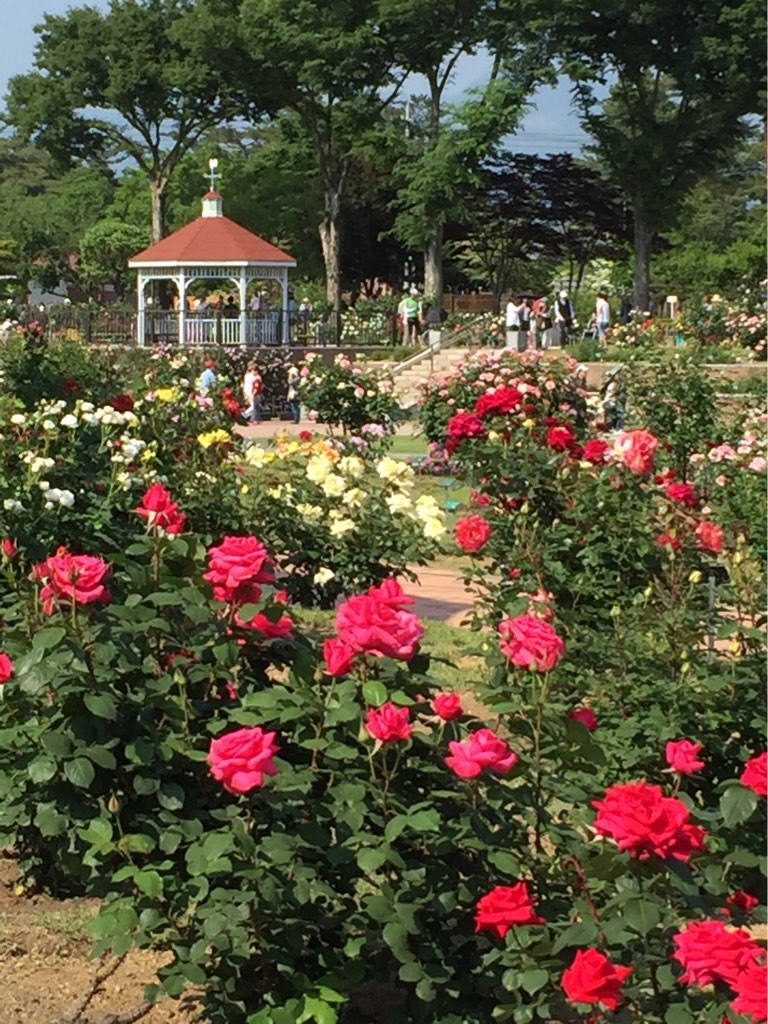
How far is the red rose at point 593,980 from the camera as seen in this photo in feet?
7.20

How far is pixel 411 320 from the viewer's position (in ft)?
113

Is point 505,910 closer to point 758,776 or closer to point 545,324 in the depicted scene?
point 758,776

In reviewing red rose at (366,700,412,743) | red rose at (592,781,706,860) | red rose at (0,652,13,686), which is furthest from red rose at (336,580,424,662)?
red rose at (0,652,13,686)

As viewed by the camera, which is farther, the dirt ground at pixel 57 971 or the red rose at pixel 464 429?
the red rose at pixel 464 429

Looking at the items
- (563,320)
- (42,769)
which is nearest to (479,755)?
(42,769)

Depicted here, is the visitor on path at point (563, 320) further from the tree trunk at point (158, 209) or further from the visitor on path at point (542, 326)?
the tree trunk at point (158, 209)

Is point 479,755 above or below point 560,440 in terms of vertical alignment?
below

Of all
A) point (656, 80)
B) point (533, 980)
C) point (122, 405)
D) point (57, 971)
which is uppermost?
point (656, 80)

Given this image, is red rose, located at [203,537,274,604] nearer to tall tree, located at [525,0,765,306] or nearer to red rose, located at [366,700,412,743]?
red rose, located at [366,700,412,743]

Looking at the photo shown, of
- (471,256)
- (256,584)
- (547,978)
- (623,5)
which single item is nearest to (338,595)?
(256,584)

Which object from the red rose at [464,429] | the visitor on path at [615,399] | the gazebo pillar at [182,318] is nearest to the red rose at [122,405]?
the red rose at [464,429]

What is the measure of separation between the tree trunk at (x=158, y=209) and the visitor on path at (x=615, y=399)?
109 ft

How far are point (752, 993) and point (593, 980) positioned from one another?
0.72 ft

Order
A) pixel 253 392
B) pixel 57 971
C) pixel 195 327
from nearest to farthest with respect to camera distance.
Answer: pixel 57 971 < pixel 253 392 < pixel 195 327
